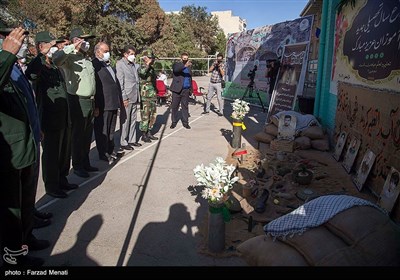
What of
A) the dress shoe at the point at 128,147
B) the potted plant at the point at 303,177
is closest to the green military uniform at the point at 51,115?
the dress shoe at the point at 128,147

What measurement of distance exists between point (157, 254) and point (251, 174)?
2.34 metres

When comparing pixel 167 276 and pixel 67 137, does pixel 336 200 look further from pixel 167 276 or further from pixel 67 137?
pixel 67 137

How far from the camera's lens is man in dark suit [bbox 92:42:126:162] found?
15.4ft

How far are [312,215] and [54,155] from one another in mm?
2794

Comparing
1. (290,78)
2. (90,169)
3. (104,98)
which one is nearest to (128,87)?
(104,98)

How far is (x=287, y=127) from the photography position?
19.5ft

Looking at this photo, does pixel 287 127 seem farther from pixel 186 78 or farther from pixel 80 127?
pixel 80 127

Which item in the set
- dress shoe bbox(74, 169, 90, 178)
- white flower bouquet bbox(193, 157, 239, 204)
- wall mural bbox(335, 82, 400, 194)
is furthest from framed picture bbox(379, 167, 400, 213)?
dress shoe bbox(74, 169, 90, 178)

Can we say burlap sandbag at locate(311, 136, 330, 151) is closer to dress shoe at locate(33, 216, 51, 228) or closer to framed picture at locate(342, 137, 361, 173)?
framed picture at locate(342, 137, 361, 173)

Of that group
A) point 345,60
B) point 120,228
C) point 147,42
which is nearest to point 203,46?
point 147,42

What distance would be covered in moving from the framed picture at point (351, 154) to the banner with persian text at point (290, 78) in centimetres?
263

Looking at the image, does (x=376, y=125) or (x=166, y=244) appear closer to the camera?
(x=166, y=244)

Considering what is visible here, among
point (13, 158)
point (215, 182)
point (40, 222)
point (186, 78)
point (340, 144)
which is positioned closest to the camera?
point (13, 158)

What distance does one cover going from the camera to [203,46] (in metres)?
50.2
